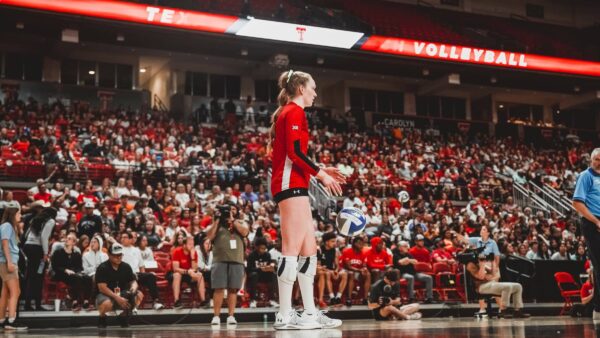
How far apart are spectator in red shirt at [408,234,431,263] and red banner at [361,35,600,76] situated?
1227 cm

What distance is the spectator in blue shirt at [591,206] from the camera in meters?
5.85

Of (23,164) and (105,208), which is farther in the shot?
A: (23,164)

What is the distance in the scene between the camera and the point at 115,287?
10.1 m

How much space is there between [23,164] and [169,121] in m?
7.63

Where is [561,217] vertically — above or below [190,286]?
above

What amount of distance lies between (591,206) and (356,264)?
294 inches

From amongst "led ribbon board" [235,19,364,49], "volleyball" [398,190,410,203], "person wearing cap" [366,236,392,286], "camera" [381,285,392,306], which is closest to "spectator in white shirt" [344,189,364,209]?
"volleyball" [398,190,410,203]

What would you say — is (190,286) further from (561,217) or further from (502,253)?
(561,217)

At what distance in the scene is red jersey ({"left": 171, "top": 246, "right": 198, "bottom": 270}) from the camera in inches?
474

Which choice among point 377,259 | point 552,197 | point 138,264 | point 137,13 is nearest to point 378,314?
point 377,259

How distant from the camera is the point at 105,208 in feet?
45.8

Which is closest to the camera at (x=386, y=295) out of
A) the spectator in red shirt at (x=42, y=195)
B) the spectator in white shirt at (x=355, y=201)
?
the spectator in white shirt at (x=355, y=201)

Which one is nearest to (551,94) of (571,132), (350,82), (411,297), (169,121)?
(571,132)

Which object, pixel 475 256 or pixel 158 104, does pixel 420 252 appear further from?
pixel 158 104
